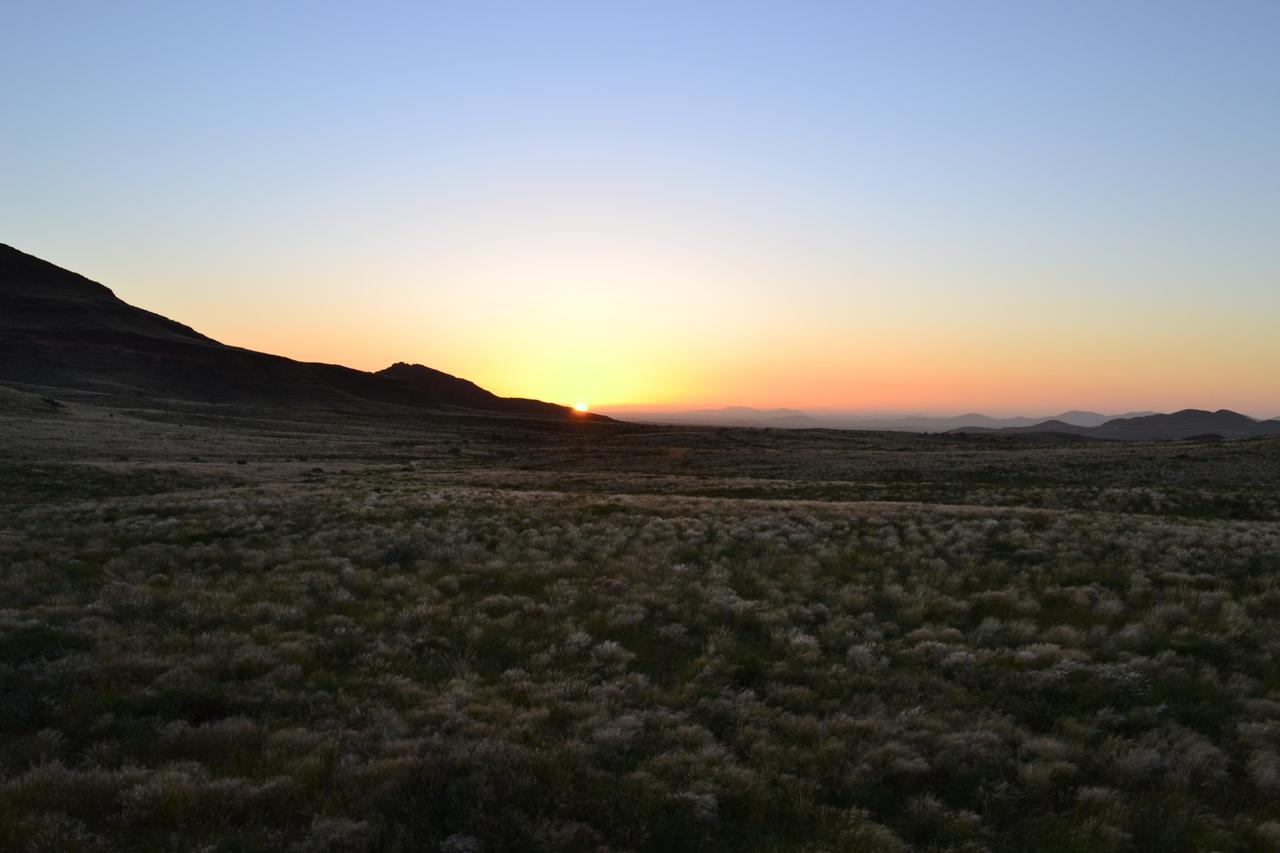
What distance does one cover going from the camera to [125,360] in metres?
154

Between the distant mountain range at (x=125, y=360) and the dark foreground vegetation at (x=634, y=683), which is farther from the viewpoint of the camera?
the distant mountain range at (x=125, y=360)

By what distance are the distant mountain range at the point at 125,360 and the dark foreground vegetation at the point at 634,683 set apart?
14219cm

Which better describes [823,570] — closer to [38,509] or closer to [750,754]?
[750,754]

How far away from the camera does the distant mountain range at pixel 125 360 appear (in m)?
142

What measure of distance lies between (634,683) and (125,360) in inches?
7485

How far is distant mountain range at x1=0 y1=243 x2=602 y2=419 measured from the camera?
142m

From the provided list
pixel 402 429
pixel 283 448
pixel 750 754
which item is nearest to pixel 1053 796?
pixel 750 754

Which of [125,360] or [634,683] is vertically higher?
[125,360]

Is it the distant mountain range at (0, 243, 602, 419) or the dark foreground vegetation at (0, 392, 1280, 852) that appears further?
the distant mountain range at (0, 243, 602, 419)

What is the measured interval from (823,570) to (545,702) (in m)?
9.48

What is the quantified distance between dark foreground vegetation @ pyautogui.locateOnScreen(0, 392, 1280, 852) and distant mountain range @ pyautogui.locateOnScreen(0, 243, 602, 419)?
466 ft

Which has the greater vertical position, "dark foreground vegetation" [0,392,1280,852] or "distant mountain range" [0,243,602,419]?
"distant mountain range" [0,243,602,419]

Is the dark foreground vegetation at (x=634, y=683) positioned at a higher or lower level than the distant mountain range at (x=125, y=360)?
lower

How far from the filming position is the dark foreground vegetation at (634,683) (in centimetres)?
630
